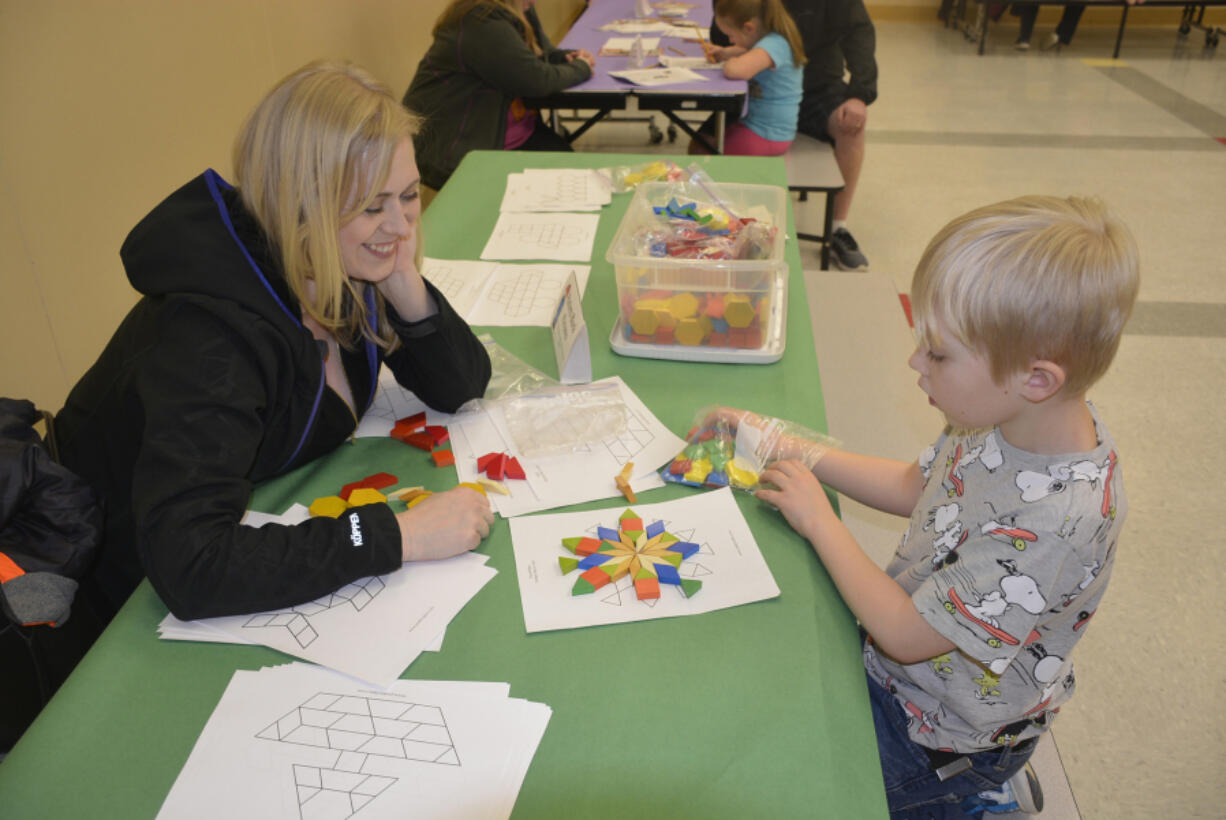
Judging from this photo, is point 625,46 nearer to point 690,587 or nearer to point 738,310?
point 738,310

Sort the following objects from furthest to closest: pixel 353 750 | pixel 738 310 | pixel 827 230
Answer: pixel 827 230 < pixel 738 310 < pixel 353 750

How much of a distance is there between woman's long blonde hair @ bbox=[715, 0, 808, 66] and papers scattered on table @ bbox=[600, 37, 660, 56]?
0.44 meters

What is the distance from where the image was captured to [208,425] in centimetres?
106

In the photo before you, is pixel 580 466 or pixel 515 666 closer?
pixel 515 666

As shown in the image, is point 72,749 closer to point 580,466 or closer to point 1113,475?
point 580,466

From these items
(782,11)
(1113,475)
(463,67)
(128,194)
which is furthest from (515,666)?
(782,11)

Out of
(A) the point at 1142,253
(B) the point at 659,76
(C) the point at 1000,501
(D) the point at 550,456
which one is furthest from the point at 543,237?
(A) the point at 1142,253

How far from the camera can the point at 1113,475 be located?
0.98 m

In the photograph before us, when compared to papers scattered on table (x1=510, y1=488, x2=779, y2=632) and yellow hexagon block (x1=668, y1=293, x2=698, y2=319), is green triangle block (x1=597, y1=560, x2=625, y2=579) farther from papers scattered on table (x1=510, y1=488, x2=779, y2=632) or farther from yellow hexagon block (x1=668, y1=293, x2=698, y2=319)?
yellow hexagon block (x1=668, y1=293, x2=698, y2=319)

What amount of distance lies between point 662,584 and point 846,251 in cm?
301

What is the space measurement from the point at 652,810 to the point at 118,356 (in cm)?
94

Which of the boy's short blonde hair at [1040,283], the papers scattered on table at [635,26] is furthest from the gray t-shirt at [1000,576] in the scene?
the papers scattered on table at [635,26]

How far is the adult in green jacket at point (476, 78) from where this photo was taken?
3.17 metres

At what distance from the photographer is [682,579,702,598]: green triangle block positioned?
106 centimetres
